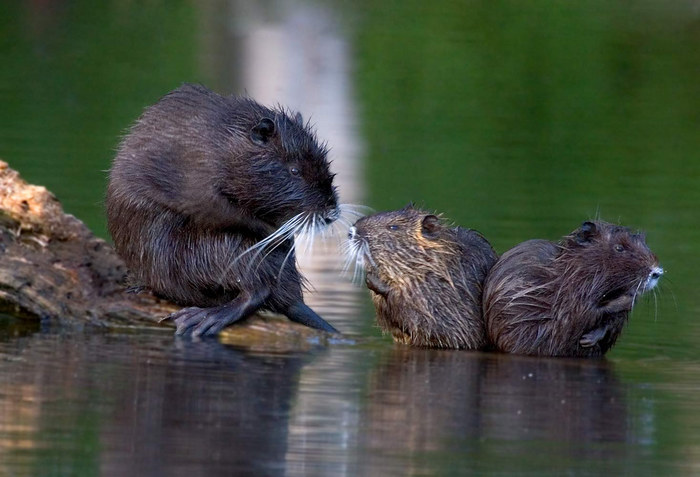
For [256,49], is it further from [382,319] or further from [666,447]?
[666,447]

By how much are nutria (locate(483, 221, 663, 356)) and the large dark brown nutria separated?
0.81 metres

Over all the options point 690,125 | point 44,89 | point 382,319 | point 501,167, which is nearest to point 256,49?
point 44,89

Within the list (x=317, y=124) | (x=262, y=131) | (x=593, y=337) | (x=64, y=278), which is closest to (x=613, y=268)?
(x=593, y=337)

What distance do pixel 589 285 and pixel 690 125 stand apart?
949 centimetres

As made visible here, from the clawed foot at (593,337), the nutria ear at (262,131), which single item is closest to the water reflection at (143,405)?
the nutria ear at (262,131)

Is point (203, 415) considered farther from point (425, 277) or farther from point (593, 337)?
point (593, 337)

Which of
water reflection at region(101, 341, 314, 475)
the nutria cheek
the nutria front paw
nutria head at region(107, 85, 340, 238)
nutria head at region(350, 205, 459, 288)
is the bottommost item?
water reflection at region(101, 341, 314, 475)

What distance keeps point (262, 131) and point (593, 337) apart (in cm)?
153

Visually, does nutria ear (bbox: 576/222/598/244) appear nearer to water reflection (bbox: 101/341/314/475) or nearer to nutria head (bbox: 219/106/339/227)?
nutria head (bbox: 219/106/339/227)

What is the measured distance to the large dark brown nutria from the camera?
6.65m

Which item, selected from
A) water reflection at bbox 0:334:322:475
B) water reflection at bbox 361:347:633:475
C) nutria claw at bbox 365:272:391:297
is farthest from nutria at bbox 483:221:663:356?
water reflection at bbox 0:334:322:475

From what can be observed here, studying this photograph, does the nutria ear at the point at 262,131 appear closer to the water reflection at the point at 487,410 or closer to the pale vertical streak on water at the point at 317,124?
the pale vertical streak on water at the point at 317,124

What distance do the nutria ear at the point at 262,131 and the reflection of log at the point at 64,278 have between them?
2.30 feet

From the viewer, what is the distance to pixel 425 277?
6.90 m
